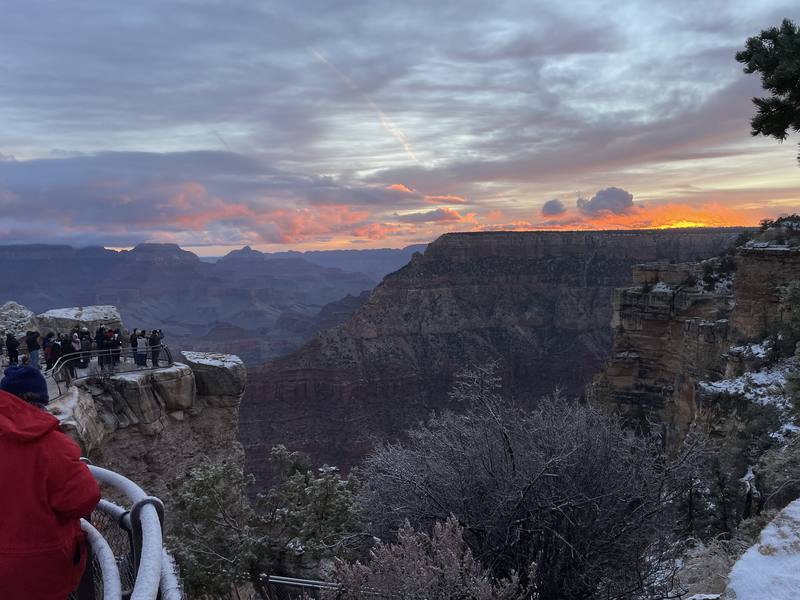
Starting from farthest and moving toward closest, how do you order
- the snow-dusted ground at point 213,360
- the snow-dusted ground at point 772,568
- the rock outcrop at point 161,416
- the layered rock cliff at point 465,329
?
the layered rock cliff at point 465,329, the snow-dusted ground at point 213,360, the rock outcrop at point 161,416, the snow-dusted ground at point 772,568

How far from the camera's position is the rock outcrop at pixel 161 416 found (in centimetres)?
1065

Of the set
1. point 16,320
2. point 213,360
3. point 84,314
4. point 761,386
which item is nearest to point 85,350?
point 213,360

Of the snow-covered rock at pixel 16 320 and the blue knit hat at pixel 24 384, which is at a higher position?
the blue knit hat at pixel 24 384

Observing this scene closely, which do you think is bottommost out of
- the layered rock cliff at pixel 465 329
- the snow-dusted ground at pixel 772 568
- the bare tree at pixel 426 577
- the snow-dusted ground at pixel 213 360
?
the layered rock cliff at pixel 465 329

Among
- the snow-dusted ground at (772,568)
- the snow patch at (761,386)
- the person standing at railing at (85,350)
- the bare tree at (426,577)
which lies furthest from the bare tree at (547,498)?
the person standing at railing at (85,350)

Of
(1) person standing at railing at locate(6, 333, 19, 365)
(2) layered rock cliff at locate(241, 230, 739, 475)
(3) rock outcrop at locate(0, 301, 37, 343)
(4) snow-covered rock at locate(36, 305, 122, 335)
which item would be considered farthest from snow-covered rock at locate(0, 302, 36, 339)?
(2) layered rock cliff at locate(241, 230, 739, 475)

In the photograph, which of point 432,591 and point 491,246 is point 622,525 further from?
point 491,246

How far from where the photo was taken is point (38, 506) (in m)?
2.34

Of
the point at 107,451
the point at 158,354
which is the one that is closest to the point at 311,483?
the point at 107,451

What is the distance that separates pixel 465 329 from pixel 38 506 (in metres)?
72.9

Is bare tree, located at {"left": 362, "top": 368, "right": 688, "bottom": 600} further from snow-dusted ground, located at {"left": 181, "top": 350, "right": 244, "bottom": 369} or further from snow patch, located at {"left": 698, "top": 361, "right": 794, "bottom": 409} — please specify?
snow-dusted ground, located at {"left": 181, "top": 350, "right": 244, "bottom": 369}

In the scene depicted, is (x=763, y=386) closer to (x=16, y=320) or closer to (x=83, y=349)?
(x=83, y=349)

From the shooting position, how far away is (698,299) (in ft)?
73.0

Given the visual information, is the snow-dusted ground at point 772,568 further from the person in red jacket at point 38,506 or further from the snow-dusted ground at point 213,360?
the snow-dusted ground at point 213,360
